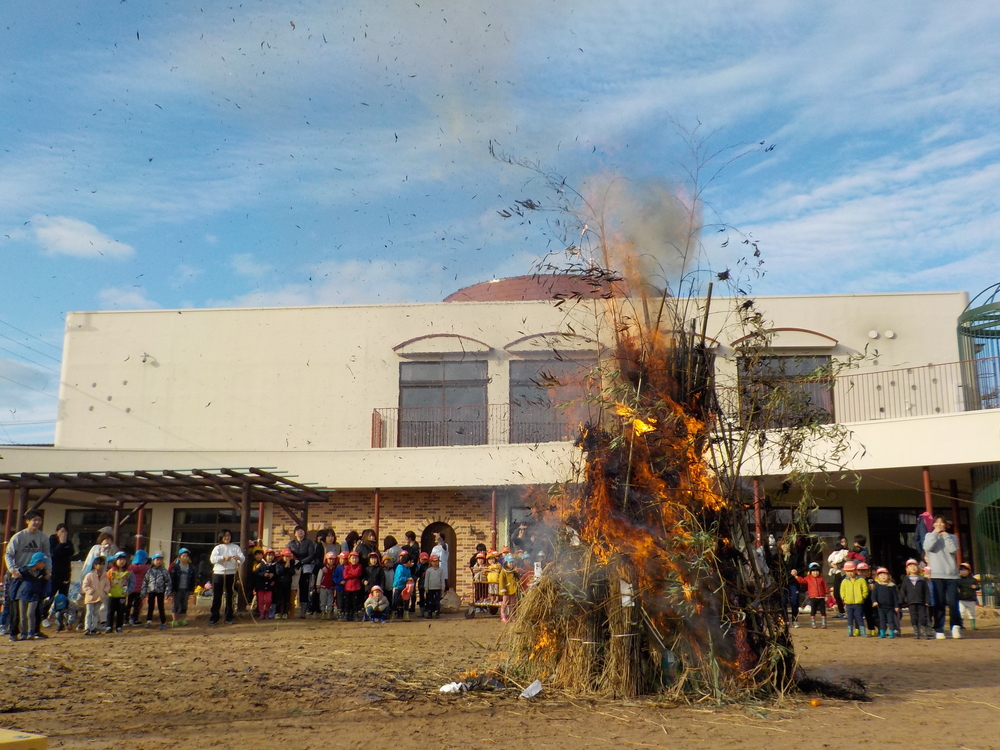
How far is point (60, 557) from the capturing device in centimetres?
1504

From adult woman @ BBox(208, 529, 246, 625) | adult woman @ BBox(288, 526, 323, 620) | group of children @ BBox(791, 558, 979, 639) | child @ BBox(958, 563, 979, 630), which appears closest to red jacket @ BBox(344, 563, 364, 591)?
adult woman @ BBox(288, 526, 323, 620)

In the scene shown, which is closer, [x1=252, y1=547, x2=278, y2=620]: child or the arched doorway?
[x1=252, y1=547, x2=278, y2=620]: child

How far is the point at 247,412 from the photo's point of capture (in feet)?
82.3

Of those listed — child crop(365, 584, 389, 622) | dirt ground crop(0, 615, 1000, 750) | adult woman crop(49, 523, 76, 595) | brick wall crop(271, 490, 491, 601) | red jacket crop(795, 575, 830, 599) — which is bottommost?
dirt ground crop(0, 615, 1000, 750)

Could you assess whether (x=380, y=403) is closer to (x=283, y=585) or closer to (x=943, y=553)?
(x=283, y=585)

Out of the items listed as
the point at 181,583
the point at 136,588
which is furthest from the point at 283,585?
the point at 136,588

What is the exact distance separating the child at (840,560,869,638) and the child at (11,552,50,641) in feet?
39.4

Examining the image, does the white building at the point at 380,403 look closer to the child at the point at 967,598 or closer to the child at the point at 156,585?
the child at the point at 967,598

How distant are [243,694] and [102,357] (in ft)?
64.8

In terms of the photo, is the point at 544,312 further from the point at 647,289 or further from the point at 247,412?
the point at 647,289

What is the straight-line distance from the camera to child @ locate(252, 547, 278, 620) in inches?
658

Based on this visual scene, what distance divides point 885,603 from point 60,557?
13.2 m

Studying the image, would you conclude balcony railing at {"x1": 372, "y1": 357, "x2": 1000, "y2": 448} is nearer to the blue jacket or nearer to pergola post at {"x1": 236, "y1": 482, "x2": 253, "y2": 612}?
the blue jacket

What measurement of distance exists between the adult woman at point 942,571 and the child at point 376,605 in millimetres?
9298
